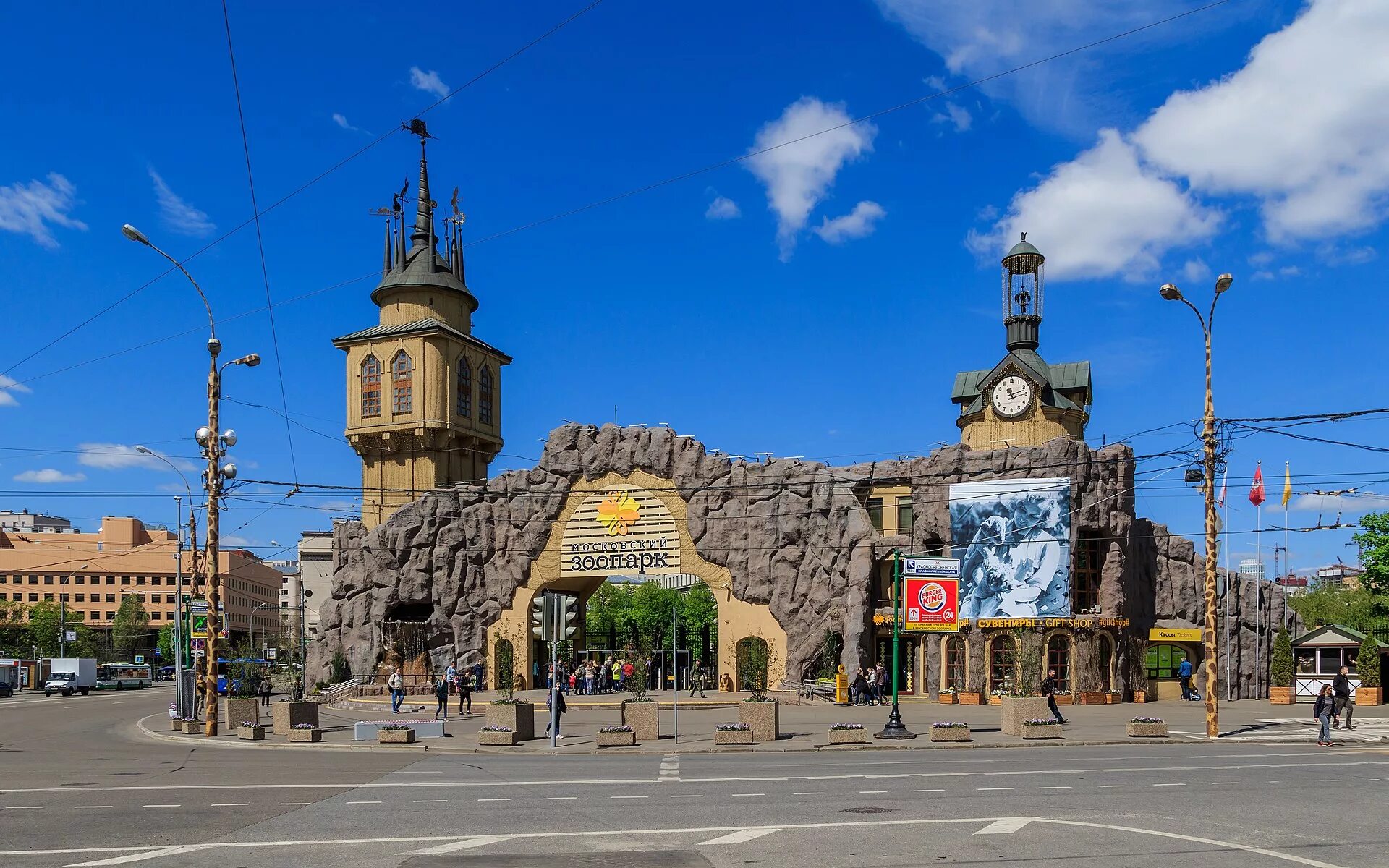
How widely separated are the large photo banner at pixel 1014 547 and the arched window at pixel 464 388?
25.4m

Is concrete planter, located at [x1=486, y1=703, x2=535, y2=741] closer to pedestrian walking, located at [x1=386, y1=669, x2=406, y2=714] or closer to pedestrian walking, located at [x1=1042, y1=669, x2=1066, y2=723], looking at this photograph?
pedestrian walking, located at [x1=386, y1=669, x2=406, y2=714]

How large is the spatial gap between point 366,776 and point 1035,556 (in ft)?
99.5

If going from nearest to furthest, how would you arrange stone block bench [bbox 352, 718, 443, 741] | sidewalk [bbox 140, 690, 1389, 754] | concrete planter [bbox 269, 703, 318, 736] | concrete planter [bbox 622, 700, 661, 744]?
sidewalk [bbox 140, 690, 1389, 754], concrete planter [bbox 622, 700, 661, 744], stone block bench [bbox 352, 718, 443, 741], concrete planter [bbox 269, 703, 318, 736]

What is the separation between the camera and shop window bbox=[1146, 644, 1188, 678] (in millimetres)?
49812

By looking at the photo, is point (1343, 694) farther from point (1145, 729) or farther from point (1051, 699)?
point (1051, 699)

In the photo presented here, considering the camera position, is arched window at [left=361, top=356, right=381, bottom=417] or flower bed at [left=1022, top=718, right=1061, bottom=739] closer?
flower bed at [left=1022, top=718, right=1061, bottom=739]

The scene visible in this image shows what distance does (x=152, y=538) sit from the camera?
522 feet

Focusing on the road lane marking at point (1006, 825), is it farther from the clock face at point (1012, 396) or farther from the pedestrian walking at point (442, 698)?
the clock face at point (1012, 396)

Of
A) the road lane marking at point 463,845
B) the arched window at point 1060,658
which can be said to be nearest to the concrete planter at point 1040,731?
the arched window at point 1060,658

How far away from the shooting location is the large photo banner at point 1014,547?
44.4m

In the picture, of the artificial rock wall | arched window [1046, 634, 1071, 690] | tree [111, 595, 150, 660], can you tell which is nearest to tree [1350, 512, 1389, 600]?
the artificial rock wall

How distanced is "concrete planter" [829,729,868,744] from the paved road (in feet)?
6.52

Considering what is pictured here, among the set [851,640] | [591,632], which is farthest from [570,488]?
[591,632]

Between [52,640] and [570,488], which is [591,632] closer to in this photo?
[570,488]
